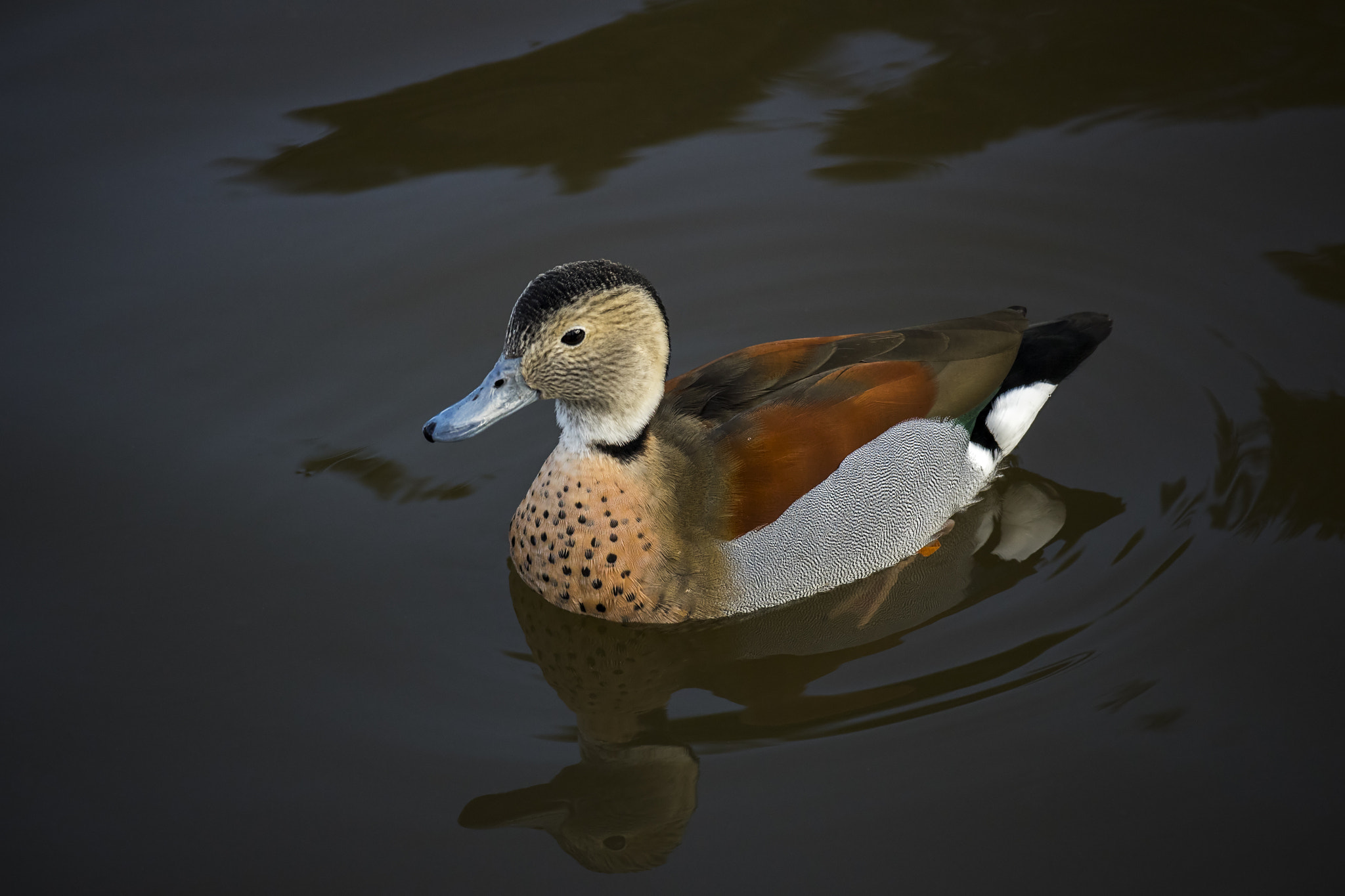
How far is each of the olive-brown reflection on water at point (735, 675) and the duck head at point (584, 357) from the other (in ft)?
3.07

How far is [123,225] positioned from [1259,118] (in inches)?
272

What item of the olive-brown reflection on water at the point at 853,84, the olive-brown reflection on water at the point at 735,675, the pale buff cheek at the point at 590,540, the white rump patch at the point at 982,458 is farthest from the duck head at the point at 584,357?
the olive-brown reflection on water at the point at 853,84

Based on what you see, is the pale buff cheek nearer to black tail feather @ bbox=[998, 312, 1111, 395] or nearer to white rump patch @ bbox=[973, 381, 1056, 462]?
white rump patch @ bbox=[973, 381, 1056, 462]

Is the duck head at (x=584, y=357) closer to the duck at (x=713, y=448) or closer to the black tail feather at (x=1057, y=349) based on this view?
the duck at (x=713, y=448)

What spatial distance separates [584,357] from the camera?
4285mm

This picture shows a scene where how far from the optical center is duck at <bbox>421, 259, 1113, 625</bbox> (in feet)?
14.2

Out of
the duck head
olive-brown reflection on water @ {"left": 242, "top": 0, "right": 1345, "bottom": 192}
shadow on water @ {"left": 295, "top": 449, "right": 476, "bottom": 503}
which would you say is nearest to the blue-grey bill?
the duck head

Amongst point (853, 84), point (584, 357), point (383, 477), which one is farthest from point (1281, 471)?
point (383, 477)

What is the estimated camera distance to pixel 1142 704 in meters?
4.37

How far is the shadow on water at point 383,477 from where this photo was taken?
5480 mm

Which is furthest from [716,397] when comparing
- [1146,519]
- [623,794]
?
[1146,519]

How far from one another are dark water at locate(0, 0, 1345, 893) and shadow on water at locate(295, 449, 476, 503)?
0.08 ft

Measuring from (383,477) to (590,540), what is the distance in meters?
1.47

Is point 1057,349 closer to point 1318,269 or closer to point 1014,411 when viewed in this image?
point 1014,411
